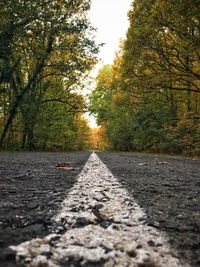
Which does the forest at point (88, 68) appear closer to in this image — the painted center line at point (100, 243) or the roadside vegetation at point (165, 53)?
the roadside vegetation at point (165, 53)

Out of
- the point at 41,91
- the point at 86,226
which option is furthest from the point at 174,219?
the point at 41,91

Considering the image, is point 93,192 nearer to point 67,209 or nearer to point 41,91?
point 67,209

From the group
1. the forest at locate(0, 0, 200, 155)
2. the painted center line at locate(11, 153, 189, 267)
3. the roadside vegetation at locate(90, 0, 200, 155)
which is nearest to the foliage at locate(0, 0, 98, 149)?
the forest at locate(0, 0, 200, 155)

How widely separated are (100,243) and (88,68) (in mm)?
20782

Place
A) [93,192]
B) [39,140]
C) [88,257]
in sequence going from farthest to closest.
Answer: [39,140]
[93,192]
[88,257]

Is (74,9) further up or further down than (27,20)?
further up

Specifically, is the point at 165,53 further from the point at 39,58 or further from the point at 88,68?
the point at 88,68

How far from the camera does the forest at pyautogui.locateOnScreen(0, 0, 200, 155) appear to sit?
13.6 m

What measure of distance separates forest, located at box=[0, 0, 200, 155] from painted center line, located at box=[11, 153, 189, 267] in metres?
9.42

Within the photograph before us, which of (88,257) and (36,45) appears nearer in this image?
(88,257)

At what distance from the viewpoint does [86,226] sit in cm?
150

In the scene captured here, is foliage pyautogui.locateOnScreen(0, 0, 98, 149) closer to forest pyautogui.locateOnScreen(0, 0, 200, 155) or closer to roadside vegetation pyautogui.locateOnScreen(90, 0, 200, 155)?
forest pyautogui.locateOnScreen(0, 0, 200, 155)

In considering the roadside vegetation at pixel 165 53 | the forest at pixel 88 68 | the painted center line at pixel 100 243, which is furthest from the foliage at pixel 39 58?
the painted center line at pixel 100 243

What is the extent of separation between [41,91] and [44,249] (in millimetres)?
24023
